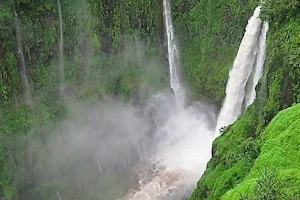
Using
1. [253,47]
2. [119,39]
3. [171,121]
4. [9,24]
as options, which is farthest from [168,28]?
[9,24]

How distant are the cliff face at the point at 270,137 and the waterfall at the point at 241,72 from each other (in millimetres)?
5131

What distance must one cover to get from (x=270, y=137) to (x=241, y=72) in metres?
11.0

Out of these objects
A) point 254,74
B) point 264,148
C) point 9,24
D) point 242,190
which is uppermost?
point 9,24

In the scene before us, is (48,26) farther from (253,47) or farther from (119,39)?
(253,47)

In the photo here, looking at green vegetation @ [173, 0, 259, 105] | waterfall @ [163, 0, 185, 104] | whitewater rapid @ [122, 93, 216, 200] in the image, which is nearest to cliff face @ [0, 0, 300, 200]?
green vegetation @ [173, 0, 259, 105]

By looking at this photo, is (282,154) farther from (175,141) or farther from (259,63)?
(175,141)

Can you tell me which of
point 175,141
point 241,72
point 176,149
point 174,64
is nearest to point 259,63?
point 241,72

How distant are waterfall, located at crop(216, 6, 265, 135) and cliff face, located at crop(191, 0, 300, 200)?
16.8 feet

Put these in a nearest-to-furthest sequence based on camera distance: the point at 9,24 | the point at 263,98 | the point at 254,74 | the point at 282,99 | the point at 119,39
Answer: the point at 282,99
the point at 263,98
the point at 254,74
the point at 9,24
the point at 119,39

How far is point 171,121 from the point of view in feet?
82.1

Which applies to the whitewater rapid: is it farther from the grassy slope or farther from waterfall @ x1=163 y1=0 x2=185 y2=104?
the grassy slope

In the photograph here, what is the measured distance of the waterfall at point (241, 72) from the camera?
19.3 meters

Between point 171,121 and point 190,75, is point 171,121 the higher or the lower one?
the lower one

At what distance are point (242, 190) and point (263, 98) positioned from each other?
18.4 ft
